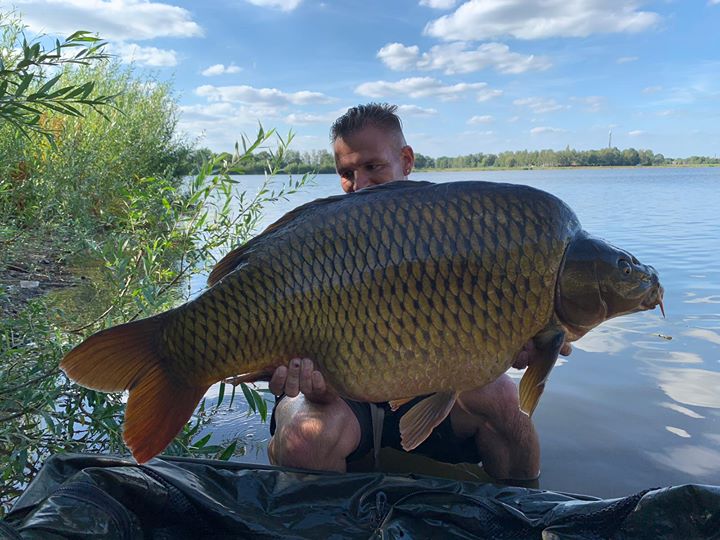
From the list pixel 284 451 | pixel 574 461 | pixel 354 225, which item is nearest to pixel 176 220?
pixel 284 451

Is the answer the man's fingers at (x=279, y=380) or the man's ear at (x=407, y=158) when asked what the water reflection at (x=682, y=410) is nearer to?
the man's ear at (x=407, y=158)

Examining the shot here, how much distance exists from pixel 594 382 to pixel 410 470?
1525 mm

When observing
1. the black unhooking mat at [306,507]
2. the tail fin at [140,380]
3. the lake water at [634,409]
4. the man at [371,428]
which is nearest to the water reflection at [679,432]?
the lake water at [634,409]

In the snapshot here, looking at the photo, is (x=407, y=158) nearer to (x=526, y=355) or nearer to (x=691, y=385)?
(x=526, y=355)

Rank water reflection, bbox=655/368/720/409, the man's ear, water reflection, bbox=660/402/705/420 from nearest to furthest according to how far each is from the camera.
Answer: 1. the man's ear
2. water reflection, bbox=660/402/705/420
3. water reflection, bbox=655/368/720/409

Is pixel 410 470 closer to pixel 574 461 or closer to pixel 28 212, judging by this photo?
pixel 574 461

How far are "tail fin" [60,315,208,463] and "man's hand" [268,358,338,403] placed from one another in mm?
195

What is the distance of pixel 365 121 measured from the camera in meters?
2.32

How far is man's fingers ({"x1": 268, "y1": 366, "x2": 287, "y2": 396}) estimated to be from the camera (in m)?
1.44

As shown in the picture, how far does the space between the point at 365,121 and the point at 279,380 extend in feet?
3.91

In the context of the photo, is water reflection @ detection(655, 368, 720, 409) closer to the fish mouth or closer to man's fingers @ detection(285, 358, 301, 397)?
the fish mouth

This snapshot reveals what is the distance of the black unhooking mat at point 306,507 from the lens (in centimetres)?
119

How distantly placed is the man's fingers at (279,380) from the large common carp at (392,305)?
8 centimetres

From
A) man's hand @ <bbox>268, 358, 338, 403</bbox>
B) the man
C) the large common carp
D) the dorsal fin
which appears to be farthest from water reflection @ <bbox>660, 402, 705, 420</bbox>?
the dorsal fin
